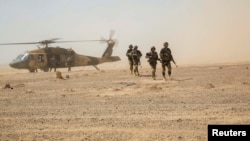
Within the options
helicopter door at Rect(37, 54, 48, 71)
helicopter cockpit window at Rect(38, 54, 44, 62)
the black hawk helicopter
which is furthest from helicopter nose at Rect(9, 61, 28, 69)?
helicopter cockpit window at Rect(38, 54, 44, 62)

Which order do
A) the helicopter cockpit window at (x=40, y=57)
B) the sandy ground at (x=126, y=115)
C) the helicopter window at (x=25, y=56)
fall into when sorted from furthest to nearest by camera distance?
the helicopter window at (x=25, y=56)
the helicopter cockpit window at (x=40, y=57)
the sandy ground at (x=126, y=115)

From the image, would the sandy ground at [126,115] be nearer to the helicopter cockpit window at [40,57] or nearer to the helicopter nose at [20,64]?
the helicopter cockpit window at [40,57]

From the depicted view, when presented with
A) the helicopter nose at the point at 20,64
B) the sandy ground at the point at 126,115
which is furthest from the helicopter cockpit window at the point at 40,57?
the sandy ground at the point at 126,115

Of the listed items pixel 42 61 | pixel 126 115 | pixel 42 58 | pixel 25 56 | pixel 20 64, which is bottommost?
pixel 126 115

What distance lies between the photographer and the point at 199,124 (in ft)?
20.8

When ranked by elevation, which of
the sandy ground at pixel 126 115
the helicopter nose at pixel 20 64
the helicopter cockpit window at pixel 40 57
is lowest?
the sandy ground at pixel 126 115

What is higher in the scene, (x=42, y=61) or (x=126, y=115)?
(x=42, y=61)

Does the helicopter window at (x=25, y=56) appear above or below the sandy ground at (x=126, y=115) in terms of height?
above

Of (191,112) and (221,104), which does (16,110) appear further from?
(221,104)

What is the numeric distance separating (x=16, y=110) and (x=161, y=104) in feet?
11.9

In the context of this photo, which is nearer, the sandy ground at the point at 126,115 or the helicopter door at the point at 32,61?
the sandy ground at the point at 126,115

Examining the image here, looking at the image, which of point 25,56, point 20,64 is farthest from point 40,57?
point 20,64

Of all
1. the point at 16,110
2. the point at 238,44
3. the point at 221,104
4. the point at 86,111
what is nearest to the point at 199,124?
the point at 221,104

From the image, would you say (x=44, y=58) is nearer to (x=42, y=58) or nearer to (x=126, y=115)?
(x=42, y=58)
